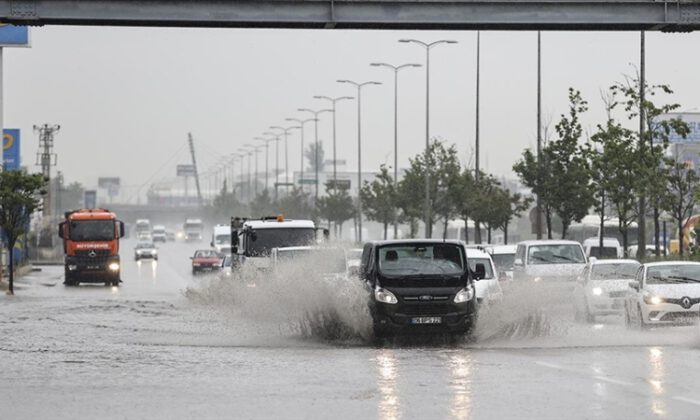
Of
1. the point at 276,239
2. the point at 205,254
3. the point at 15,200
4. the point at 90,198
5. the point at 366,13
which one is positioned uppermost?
the point at 366,13

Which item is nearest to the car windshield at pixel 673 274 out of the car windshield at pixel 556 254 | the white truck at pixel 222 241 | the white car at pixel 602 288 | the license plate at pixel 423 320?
the white car at pixel 602 288

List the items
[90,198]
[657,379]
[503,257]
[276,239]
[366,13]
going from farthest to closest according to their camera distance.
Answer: [90,198] < [503,257] < [276,239] < [366,13] < [657,379]

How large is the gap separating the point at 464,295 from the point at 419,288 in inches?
28.6

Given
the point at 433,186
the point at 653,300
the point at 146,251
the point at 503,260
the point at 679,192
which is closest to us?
the point at 653,300

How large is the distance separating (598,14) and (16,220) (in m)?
30.2

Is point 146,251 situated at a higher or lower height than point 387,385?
higher

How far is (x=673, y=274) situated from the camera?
2972cm

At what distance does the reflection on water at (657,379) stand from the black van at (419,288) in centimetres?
323

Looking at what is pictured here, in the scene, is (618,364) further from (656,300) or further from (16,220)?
(16,220)

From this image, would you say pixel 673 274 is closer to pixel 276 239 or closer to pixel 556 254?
pixel 556 254

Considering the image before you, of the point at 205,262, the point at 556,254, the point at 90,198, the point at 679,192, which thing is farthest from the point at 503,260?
the point at 90,198

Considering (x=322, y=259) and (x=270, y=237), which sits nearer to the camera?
(x=322, y=259)

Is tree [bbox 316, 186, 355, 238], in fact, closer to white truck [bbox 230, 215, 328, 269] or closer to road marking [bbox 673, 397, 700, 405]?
white truck [bbox 230, 215, 328, 269]

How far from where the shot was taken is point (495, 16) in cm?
2859
